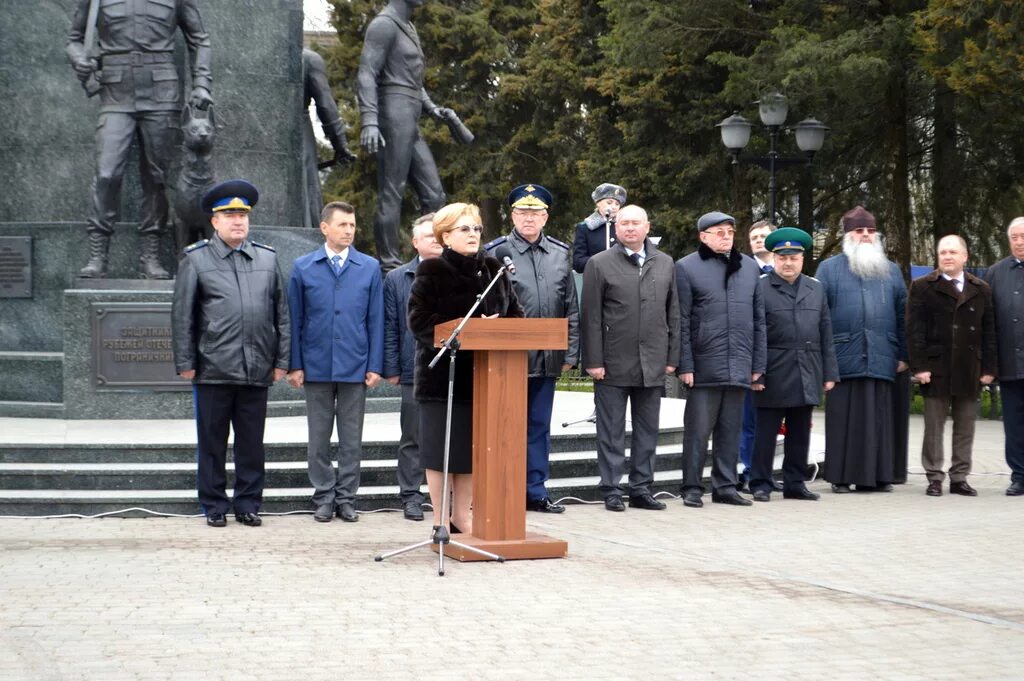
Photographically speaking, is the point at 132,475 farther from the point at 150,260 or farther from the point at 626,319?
the point at 150,260

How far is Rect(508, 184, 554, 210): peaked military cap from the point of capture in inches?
426

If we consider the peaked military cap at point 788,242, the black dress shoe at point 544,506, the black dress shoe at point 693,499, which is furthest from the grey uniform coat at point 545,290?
the peaked military cap at point 788,242

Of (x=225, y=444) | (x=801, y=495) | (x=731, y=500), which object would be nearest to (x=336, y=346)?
(x=225, y=444)

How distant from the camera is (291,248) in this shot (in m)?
14.4

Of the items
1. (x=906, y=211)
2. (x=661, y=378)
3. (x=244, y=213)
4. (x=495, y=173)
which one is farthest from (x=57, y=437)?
(x=495, y=173)

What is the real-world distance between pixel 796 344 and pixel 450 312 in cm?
400

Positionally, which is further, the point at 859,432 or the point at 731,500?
the point at 859,432

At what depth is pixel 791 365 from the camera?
1184cm

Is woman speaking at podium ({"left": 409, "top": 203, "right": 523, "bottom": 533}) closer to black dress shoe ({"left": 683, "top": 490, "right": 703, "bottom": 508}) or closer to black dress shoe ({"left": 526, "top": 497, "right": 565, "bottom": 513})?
black dress shoe ({"left": 526, "top": 497, "right": 565, "bottom": 513})

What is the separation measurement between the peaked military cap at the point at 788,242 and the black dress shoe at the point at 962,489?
2.22m

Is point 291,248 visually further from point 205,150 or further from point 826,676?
point 826,676

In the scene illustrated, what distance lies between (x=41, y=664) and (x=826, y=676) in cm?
304

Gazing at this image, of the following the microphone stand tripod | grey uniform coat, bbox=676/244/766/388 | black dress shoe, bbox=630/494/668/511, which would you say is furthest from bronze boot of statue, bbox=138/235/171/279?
the microphone stand tripod

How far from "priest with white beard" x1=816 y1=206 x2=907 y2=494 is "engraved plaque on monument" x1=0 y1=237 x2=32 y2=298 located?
23.4 ft
